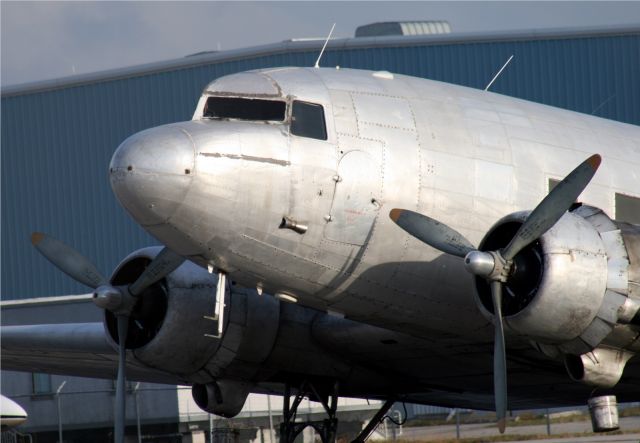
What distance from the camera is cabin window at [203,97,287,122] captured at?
11.6 meters

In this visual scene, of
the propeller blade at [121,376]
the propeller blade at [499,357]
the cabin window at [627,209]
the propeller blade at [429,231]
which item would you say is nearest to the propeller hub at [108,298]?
the propeller blade at [121,376]

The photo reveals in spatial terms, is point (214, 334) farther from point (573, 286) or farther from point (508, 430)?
point (508, 430)

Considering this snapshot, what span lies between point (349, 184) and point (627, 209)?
12.7ft

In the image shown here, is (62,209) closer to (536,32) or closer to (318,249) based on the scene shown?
(536,32)

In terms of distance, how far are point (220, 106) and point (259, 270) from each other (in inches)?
73.0

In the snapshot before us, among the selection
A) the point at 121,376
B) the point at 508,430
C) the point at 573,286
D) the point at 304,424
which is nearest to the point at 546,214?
the point at 573,286

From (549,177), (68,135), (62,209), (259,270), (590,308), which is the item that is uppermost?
(68,135)

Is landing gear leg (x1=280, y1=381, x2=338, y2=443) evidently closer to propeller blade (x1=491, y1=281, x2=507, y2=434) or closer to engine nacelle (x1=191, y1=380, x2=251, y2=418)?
engine nacelle (x1=191, y1=380, x2=251, y2=418)

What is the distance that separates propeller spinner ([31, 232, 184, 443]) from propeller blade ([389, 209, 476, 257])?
3.65 m

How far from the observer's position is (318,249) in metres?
11.4

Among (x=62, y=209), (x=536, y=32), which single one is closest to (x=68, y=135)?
(x=62, y=209)

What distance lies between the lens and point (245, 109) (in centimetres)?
1170

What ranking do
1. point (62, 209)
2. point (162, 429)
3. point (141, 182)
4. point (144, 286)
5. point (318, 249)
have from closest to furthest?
1. point (141, 182)
2. point (318, 249)
3. point (144, 286)
4. point (162, 429)
5. point (62, 209)

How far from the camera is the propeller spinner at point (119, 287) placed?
1404cm
